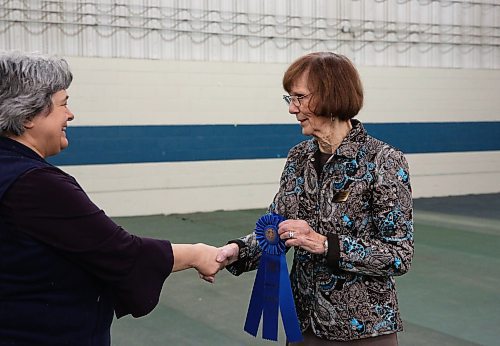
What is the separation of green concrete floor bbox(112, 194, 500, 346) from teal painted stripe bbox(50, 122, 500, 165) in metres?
0.97

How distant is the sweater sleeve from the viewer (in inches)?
52.0

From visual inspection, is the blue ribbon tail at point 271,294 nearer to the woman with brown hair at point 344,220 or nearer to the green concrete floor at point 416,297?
the woman with brown hair at point 344,220

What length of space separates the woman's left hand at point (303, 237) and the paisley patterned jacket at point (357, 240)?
0.09 ft

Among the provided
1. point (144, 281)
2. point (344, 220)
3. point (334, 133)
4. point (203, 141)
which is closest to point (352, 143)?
point (334, 133)

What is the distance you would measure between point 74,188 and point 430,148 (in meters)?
8.19

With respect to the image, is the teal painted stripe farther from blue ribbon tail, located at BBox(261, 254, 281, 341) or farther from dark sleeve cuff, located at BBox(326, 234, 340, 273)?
dark sleeve cuff, located at BBox(326, 234, 340, 273)

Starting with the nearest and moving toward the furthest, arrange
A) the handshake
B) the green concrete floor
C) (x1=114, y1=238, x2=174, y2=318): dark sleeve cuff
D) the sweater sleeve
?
the sweater sleeve
(x1=114, y1=238, x2=174, y2=318): dark sleeve cuff
the handshake
the green concrete floor

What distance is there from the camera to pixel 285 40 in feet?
27.0

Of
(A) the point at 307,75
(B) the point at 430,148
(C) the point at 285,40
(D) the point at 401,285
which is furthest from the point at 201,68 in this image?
(A) the point at 307,75

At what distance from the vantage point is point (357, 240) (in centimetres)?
168

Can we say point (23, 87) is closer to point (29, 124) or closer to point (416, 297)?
point (29, 124)

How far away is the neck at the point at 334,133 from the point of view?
1.79m

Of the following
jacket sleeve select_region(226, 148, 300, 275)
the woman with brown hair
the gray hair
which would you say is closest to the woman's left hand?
the woman with brown hair

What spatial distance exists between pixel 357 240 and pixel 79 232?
2.19ft
